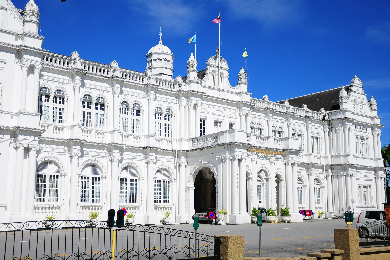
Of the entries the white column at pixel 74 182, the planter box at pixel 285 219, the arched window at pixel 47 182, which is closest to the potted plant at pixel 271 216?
the planter box at pixel 285 219

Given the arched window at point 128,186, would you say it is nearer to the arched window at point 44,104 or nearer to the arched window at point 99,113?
the arched window at point 99,113

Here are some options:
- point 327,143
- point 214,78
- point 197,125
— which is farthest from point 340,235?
point 327,143

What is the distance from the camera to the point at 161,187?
31.0m

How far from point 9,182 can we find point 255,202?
17.1 meters

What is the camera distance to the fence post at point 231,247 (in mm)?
10586

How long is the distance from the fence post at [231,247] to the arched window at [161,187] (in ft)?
66.4

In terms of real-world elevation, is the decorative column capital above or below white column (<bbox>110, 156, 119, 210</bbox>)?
above

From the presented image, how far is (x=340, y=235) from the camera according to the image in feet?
41.5

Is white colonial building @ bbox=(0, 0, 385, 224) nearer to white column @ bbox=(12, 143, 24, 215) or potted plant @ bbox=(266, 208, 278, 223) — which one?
white column @ bbox=(12, 143, 24, 215)

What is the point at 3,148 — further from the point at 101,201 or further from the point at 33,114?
the point at 101,201

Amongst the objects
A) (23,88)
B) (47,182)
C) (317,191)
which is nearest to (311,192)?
(317,191)

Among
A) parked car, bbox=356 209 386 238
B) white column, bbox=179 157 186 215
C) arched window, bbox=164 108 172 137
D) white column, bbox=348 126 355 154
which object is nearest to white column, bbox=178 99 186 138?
arched window, bbox=164 108 172 137

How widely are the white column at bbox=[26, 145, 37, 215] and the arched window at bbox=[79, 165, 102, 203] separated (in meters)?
3.60

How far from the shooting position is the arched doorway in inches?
1390
